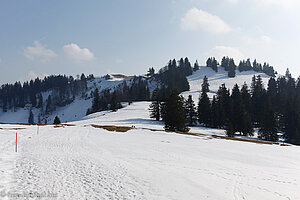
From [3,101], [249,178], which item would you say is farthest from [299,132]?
[3,101]

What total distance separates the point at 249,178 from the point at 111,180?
784 centimetres

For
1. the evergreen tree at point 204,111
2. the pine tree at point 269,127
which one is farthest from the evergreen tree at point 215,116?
the pine tree at point 269,127

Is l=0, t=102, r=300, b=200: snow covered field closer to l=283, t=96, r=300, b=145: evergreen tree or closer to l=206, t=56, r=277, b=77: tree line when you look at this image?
l=283, t=96, r=300, b=145: evergreen tree

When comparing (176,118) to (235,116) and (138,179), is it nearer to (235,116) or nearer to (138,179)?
(235,116)

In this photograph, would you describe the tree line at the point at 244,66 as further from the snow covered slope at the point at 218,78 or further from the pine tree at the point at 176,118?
the pine tree at the point at 176,118

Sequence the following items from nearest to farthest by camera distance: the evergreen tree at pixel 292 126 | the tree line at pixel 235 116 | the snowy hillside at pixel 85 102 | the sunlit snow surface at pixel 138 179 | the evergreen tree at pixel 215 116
A: the sunlit snow surface at pixel 138 179
the tree line at pixel 235 116
the evergreen tree at pixel 292 126
the evergreen tree at pixel 215 116
the snowy hillside at pixel 85 102

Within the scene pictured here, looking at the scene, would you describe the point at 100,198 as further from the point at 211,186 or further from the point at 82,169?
the point at 211,186

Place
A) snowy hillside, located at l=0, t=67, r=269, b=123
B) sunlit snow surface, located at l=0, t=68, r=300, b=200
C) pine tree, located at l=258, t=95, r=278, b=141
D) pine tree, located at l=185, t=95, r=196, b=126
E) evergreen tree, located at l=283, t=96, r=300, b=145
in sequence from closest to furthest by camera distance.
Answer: sunlit snow surface, located at l=0, t=68, r=300, b=200 → pine tree, located at l=258, t=95, r=278, b=141 → evergreen tree, located at l=283, t=96, r=300, b=145 → pine tree, located at l=185, t=95, r=196, b=126 → snowy hillside, located at l=0, t=67, r=269, b=123

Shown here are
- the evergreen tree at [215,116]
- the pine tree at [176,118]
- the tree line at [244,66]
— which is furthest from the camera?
the tree line at [244,66]

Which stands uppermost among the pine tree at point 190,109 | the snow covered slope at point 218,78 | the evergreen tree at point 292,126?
the snow covered slope at point 218,78

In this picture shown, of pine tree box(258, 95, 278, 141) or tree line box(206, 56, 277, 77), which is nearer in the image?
pine tree box(258, 95, 278, 141)

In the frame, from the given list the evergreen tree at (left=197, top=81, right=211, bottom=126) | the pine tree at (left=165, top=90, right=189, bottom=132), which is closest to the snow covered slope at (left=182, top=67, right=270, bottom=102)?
the evergreen tree at (left=197, top=81, right=211, bottom=126)

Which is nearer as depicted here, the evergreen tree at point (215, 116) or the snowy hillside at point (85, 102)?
the evergreen tree at point (215, 116)

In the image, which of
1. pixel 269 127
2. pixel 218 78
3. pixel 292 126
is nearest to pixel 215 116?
pixel 269 127
